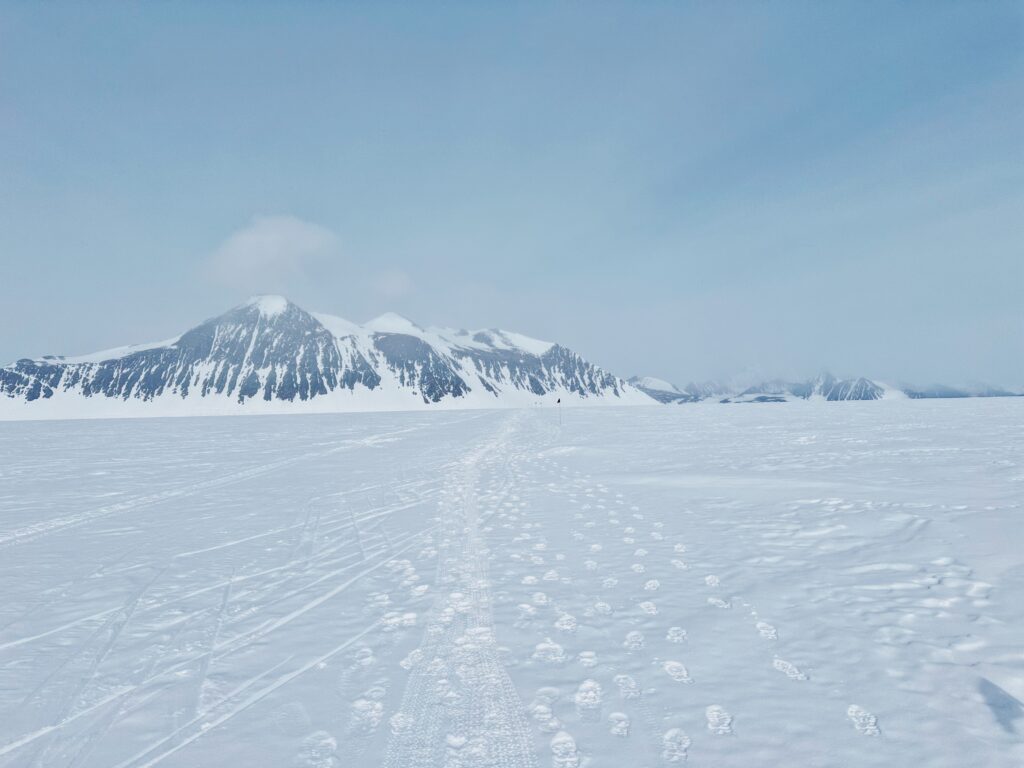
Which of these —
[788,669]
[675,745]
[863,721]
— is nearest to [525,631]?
Result: [675,745]

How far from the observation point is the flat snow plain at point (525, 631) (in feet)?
12.8

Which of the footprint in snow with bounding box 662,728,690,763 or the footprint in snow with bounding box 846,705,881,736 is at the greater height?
the footprint in snow with bounding box 846,705,881,736

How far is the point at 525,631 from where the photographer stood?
5.66 metres

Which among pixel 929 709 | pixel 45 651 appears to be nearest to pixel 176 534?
pixel 45 651

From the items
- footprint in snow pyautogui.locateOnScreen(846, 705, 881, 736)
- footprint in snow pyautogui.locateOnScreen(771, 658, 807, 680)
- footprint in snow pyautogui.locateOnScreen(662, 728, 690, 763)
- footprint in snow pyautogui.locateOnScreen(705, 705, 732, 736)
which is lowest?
footprint in snow pyautogui.locateOnScreen(662, 728, 690, 763)

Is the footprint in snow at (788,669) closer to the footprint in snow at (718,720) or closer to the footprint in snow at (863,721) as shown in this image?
the footprint in snow at (863,721)

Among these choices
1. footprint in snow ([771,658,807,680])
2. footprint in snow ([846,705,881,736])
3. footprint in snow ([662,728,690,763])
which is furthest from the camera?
footprint in snow ([771,658,807,680])

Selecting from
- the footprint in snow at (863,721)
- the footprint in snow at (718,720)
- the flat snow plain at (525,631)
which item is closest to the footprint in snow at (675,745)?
the flat snow plain at (525,631)

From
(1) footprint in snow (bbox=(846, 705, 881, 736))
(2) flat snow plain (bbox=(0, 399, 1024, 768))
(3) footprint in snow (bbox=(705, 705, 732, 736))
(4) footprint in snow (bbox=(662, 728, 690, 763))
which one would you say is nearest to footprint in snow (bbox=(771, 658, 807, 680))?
(2) flat snow plain (bbox=(0, 399, 1024, 768))

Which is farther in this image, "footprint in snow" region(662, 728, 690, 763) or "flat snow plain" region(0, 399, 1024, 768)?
"flat snow plain" region(0, 399, 1024, 768)

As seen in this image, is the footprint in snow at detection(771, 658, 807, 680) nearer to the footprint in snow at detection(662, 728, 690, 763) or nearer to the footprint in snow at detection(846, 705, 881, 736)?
the footprint in snow at detection(846, 705, 881, 736)

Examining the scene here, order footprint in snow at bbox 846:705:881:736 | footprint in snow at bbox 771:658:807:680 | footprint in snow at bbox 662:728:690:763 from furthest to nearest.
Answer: footprint in snow at bbox 771:658:807:680, footprint in snow at bbox 846:705:881:736, footprint in snow at bbox 662:728:690:763

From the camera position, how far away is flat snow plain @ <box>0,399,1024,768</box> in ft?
12.8

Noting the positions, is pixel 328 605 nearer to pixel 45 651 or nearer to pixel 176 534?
pixel 45 651
